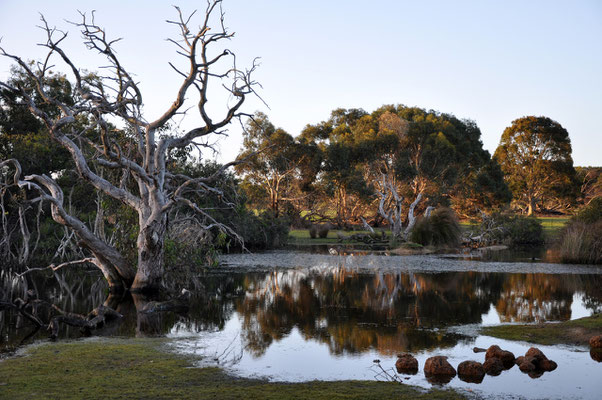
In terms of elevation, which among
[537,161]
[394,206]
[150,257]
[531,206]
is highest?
[537,161]

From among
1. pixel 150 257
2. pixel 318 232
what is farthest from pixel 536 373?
pixel 318 232

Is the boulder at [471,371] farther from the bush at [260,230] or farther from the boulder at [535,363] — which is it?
the bush at [260,230]

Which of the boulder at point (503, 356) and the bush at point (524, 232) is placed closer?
the boulder at point (503, 356)

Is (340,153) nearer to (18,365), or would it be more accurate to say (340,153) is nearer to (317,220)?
(317,220)

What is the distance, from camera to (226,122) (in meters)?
15.6

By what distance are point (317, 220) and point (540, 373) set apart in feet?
146

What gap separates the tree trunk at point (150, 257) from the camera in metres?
15.7

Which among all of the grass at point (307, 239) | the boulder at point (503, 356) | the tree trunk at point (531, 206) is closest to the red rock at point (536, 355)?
the boulder at point (503, 356)

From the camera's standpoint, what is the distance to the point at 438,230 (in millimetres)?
34062

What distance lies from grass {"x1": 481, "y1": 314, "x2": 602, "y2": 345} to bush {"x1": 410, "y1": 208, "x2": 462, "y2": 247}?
21.8 meters

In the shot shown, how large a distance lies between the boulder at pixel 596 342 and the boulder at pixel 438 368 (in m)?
3.17

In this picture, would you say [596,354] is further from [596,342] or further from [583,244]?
[583,244]

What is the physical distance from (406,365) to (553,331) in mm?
4127

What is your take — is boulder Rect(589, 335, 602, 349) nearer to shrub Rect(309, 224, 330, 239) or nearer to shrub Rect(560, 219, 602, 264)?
shrub Rect(560, 219, 602, 264)
